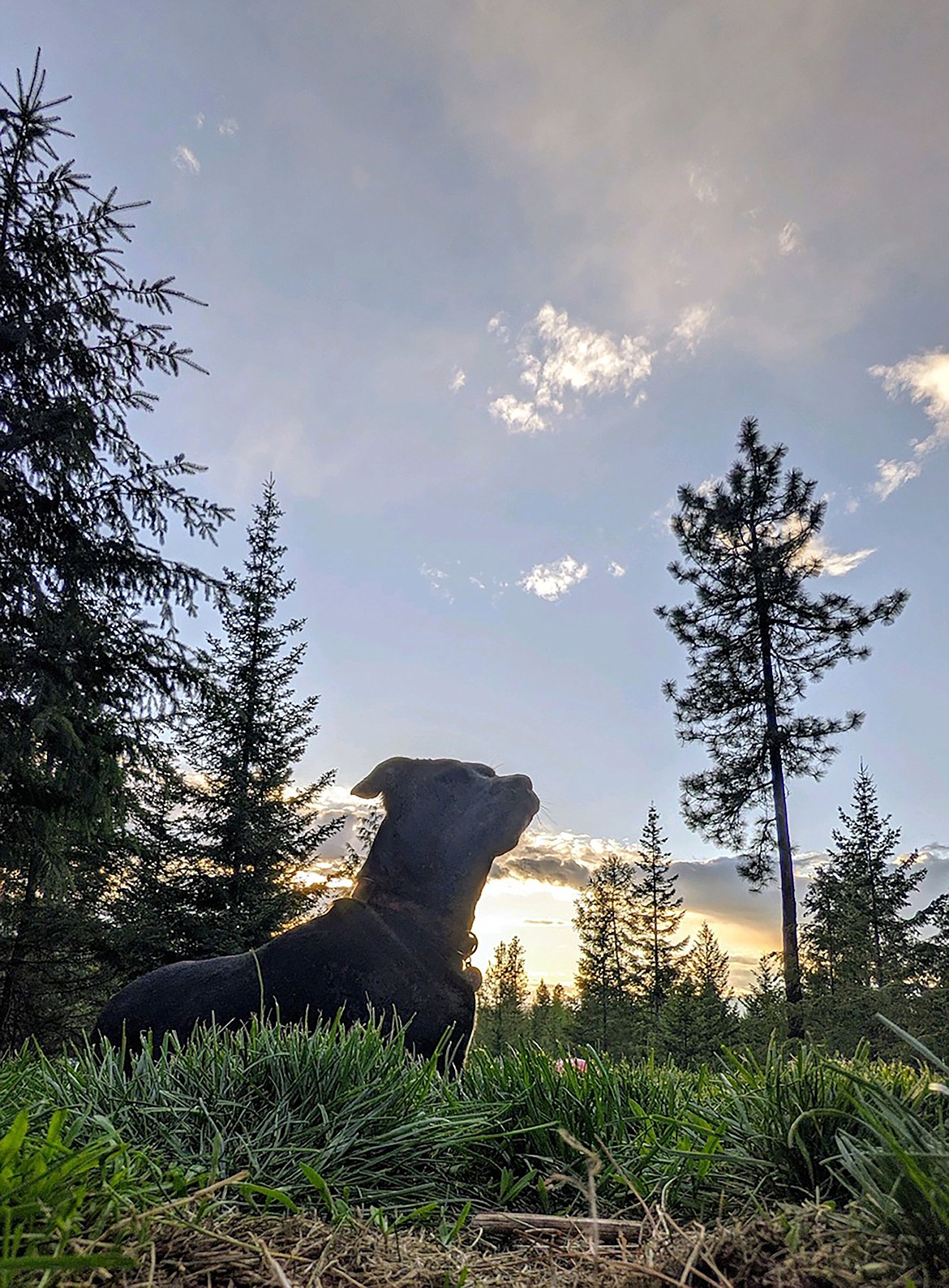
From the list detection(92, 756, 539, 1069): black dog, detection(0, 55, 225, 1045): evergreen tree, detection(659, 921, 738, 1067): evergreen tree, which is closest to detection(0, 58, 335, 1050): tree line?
detection(0, 55, 225, 1045): evergreen tree

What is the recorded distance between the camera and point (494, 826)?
4754 millimetres

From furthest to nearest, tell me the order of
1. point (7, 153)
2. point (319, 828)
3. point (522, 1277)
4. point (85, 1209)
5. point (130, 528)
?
1. point (319, 828)
2. point (130, 528)
3. point (7, 153)
4. point (522, 1277)
5. point (85, 1209)

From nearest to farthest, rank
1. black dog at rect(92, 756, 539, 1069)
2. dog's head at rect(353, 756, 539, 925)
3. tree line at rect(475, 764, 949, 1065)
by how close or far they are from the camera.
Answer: black dog at rect(92, 756, 539, 1069)
dog's head at rect(353, 756, 539, 925)
tree line at rect(475, 764, 949, 1065)

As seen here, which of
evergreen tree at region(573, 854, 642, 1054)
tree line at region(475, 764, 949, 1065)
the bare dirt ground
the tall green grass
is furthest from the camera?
evergreen tree at region(573, 854, 642, 1054)

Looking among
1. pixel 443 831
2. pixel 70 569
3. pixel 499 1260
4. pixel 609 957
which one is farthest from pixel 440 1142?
pixel 609 957

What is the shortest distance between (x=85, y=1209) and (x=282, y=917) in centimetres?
1529

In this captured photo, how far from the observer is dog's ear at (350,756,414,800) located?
489 cm

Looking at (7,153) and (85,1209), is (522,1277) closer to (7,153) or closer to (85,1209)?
(85,1209)

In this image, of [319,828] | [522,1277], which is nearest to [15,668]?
[522,1277]

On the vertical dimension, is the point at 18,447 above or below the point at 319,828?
above

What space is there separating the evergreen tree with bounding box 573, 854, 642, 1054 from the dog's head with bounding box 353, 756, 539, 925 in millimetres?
28844

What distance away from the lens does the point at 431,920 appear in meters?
4.55

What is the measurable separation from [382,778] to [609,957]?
99.5 ft

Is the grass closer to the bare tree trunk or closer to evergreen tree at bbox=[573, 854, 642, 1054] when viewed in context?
the bare tree trunk
